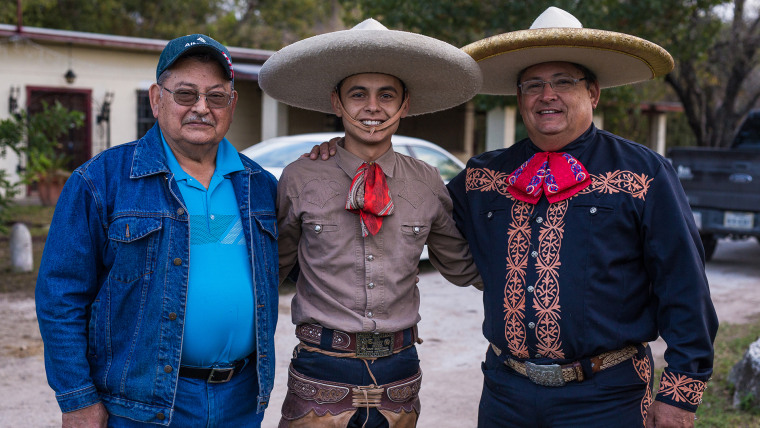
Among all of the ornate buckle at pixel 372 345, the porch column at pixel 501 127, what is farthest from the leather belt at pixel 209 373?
the porch column at pixel 501 127

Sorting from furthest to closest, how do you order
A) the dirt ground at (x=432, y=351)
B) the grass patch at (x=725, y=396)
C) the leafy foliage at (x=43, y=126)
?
1. the leafy foliage at (x=43, y=126)
2. the dirt ground at (x=432, y=351)
3. the grass patch at (x=725, y=396)

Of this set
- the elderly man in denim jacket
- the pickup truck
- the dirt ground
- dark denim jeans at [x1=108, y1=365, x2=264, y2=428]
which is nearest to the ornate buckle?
the elderly man in denim jacket

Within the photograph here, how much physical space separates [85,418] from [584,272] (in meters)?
1.74

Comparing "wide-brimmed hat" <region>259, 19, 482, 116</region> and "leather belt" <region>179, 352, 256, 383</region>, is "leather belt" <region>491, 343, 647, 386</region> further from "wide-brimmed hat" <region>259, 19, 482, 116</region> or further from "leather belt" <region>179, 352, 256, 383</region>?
"wide-brimmed hat" <region>259, 19, 482, 116</region>

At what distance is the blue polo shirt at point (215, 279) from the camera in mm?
2375

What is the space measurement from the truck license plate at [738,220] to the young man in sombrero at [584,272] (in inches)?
277

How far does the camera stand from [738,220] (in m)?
8.95

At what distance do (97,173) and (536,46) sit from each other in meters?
1.64

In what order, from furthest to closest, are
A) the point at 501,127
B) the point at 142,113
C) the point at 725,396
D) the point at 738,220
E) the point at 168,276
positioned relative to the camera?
the point at 501,127 → the point at 142,113 → the point at 738,220 → the point at 725,396 → the point at 168,276

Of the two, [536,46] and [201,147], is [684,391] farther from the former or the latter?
[201,147]

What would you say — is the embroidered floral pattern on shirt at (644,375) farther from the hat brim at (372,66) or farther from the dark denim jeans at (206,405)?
the dark denim jeans at (206,405)

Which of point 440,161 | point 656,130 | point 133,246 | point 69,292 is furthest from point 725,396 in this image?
point 656,130

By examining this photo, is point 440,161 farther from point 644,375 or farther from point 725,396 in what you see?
point 644,375

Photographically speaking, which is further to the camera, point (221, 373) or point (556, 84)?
point (556, 84)
